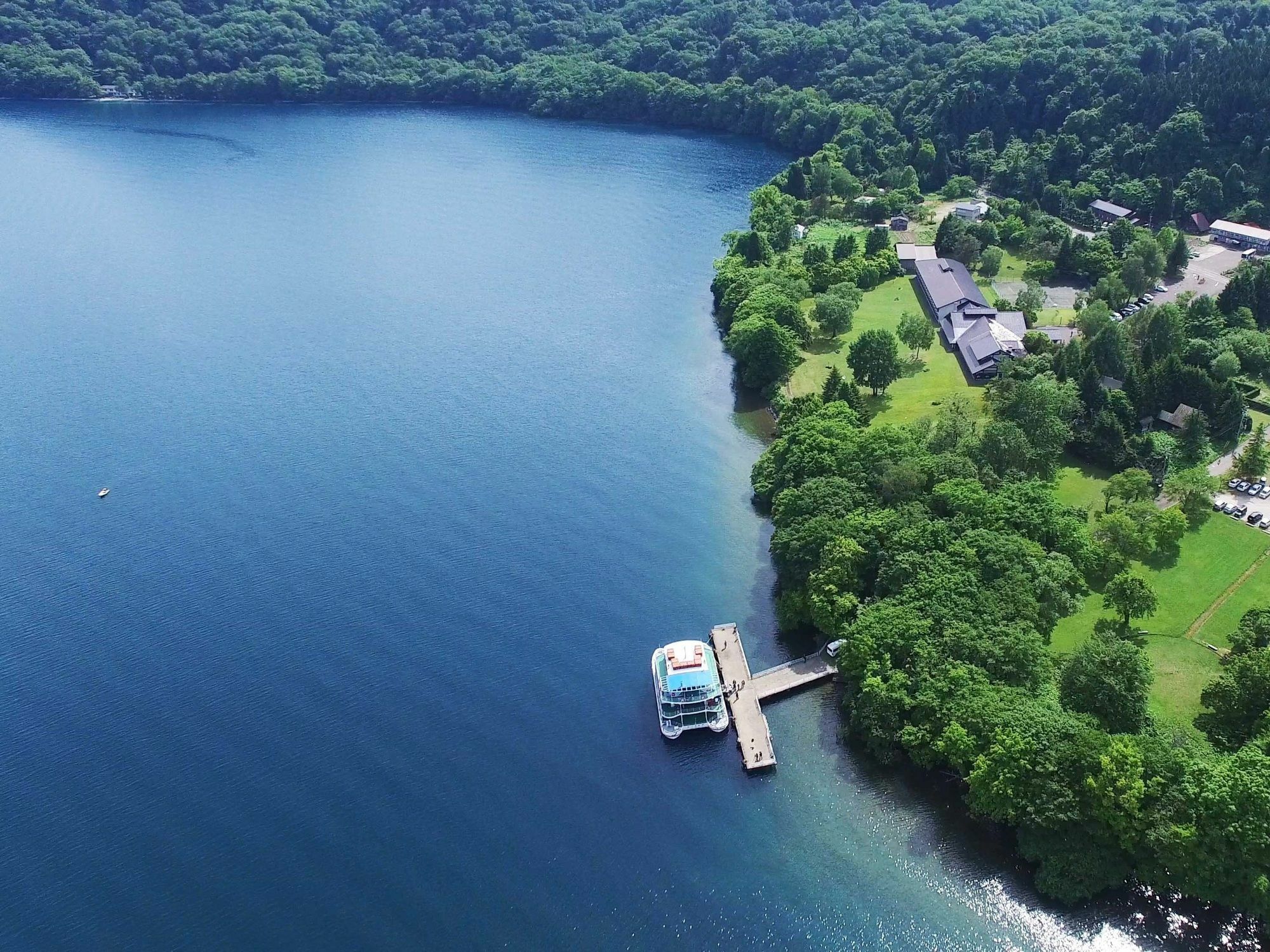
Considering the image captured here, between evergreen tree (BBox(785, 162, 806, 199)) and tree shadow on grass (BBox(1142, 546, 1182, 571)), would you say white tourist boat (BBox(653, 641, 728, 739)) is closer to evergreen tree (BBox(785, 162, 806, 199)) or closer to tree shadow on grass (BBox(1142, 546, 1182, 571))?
tree shadow on grass (BBox(1142, 546, 1182, 571))

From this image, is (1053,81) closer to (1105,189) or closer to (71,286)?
(1105,189)

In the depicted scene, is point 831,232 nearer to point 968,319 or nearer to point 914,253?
point 914,253

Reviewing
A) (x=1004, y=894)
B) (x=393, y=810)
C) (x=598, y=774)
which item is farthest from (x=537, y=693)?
(x=1004, y=894)

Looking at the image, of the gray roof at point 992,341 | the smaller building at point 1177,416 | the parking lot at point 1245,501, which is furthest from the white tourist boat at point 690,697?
the gray roof at point 992,341

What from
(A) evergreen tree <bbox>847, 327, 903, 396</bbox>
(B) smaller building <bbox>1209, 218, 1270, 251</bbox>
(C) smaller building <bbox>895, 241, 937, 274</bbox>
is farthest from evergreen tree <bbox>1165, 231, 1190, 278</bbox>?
(A) evergreen tree <bbox>847, 327, 903, 396</bbox>

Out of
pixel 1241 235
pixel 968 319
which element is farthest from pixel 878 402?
pixel 1241 235

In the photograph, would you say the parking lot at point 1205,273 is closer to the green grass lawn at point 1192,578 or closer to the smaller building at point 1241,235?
the smaller building at point 1241,235
